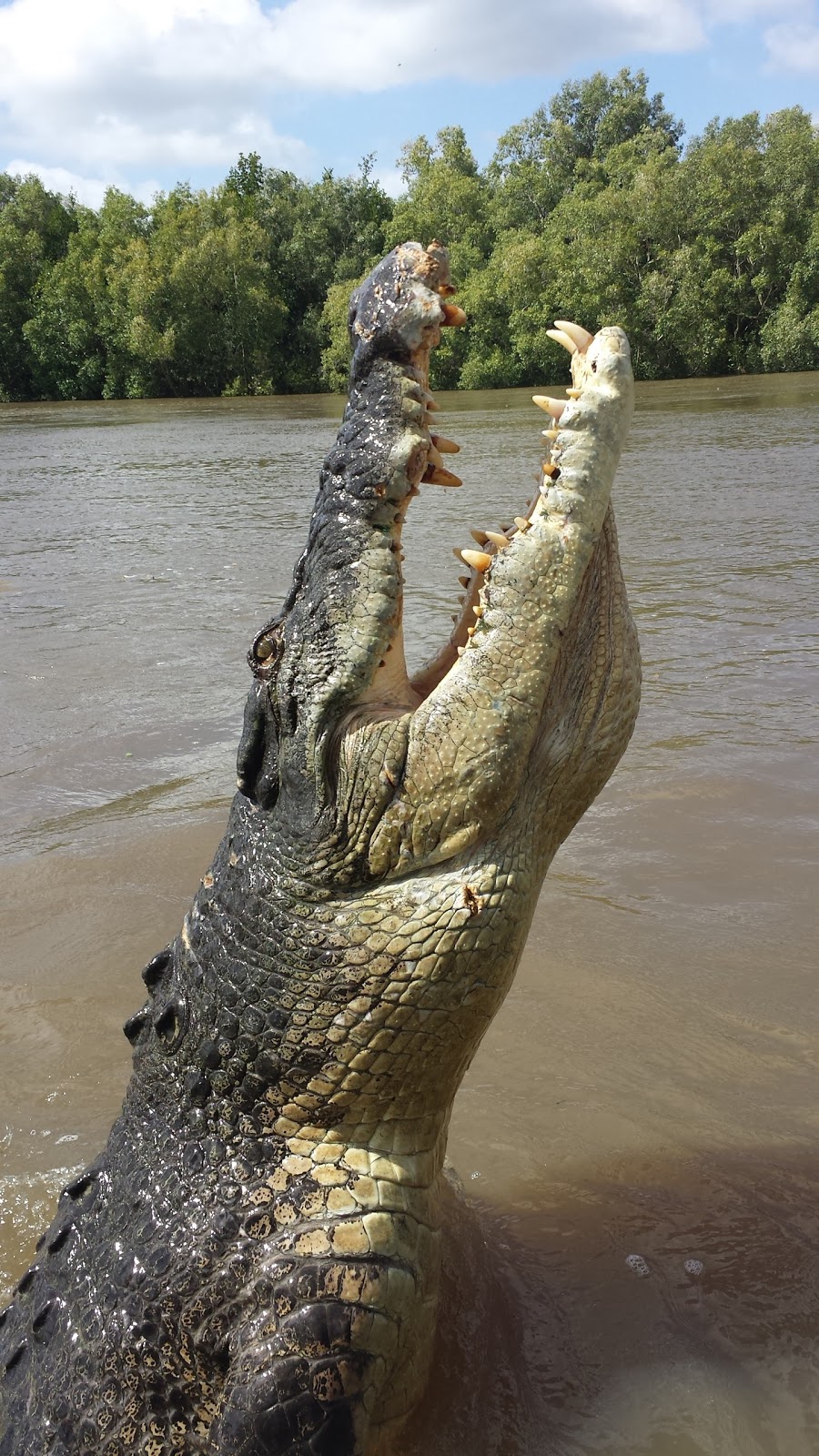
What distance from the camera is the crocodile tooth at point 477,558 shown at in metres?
2.20

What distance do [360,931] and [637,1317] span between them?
1188mm

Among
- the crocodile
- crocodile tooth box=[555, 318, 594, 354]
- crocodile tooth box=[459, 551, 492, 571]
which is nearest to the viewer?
the crocodile

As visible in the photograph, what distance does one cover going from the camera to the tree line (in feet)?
132

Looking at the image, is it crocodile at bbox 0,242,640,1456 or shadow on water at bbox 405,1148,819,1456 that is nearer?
crocodile at bbox 0,242,640,1456

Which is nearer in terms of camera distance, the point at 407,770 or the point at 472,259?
the point at 407,770

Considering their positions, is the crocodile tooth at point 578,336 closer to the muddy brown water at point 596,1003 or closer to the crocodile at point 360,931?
the crocodile at point 360,931

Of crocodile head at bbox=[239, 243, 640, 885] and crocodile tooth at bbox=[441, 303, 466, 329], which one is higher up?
crocodile tooth at bbox=[441, 303, 466, 329]

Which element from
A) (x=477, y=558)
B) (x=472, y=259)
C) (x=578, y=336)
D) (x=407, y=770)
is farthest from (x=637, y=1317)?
(x=472, y=259)

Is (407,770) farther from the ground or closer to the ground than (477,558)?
closer to the ground

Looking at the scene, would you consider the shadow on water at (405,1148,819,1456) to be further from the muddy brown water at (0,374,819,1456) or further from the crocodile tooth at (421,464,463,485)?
the crocodile tooth at (421,464,463,485)

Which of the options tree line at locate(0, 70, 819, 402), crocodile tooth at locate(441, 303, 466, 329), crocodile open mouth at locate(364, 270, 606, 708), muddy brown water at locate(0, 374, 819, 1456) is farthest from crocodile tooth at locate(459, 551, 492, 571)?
tree line at locate(0, 70, 819, 402)

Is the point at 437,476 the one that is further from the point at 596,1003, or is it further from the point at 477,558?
the point at 596,1003

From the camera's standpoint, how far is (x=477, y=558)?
7.24ft

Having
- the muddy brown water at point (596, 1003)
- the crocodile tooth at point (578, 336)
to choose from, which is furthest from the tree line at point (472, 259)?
the crocodile tooth at point (578, 336)
